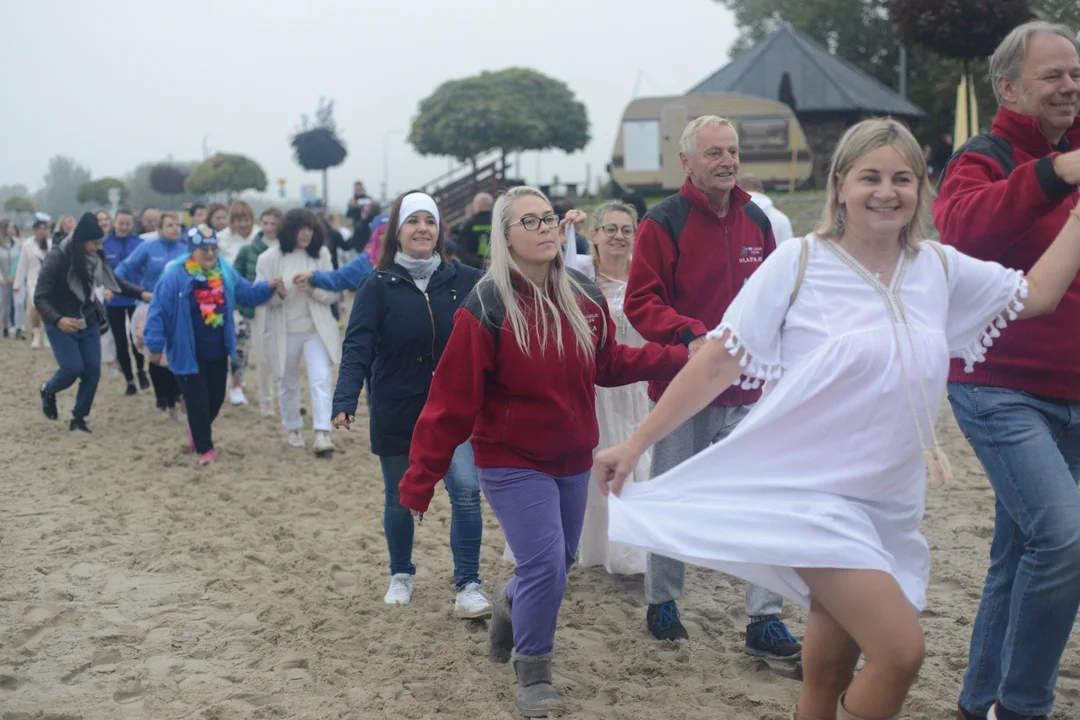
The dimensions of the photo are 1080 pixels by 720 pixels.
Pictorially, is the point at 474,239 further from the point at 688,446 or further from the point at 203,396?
the point at 688,446

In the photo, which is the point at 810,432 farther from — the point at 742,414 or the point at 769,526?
the point at 742,414

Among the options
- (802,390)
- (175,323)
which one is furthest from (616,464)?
(175,323)

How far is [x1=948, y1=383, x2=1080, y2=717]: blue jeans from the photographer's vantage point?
335cm

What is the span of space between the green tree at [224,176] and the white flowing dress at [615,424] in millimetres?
66785

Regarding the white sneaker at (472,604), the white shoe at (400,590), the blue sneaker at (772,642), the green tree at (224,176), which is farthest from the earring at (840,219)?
the green tree at (224,176)

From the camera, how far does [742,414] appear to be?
4906 mm

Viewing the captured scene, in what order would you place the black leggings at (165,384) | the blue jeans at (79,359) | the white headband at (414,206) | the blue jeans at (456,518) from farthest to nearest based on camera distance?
the black leggings at (165,384), the blue jeans at (79,359), the white headband at (414,206), the blue jeans at (456,518)

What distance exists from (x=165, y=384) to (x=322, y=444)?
8.63 feet

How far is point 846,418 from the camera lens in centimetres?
306

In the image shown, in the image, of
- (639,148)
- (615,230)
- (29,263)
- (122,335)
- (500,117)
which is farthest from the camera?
(500,117)

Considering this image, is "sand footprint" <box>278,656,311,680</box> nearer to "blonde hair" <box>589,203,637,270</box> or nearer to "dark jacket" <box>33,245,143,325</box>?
"blonde hair" <box>589,203,637,270</box>

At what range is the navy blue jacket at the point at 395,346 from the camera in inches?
216

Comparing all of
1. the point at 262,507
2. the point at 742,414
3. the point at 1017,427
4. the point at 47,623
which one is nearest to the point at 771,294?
the point at 1017,427

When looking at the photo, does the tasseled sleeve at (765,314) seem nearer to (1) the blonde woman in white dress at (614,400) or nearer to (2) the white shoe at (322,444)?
(1) the blonde woman in white dress at (614,400)
